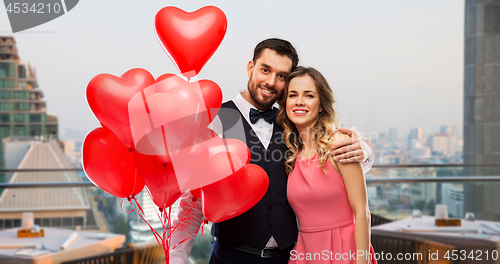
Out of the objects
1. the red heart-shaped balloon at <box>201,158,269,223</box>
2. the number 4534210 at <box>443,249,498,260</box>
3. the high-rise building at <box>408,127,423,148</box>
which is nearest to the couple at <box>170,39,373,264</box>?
the red heart-shaped balloon at <box>201,158,269,223</box>

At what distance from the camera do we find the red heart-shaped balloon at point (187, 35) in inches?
47.0

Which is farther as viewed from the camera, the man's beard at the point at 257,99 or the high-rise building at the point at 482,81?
the high-rise building at the point at 482,81

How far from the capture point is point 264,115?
1.58 metres

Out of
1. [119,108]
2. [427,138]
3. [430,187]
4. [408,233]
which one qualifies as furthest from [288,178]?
[427,138]

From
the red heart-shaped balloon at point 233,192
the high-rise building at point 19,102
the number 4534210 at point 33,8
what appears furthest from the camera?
the high-rise building at point 19,102

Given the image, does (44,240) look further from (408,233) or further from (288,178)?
(408,233)

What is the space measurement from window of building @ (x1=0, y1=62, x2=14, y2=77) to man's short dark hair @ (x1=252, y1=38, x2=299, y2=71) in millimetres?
4809

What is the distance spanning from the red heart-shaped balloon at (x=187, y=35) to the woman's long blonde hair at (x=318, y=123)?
1.48 ft

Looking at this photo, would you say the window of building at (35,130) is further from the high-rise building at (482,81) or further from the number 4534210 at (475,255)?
the high-rise building at (482,81)

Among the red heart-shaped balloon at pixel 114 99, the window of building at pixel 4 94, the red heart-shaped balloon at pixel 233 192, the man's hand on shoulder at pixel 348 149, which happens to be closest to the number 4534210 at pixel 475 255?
the man's hand on shoulder at pixel 348 149

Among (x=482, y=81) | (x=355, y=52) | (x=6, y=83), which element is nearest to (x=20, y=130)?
(x=6, y=83)

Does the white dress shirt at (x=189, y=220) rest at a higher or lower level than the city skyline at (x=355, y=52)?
lower

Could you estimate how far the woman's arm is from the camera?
1429mm

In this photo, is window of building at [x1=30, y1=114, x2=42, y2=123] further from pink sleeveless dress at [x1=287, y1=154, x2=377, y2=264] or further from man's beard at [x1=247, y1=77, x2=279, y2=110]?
pink sleeveless dress at [x1=287, y1=154, x2=377, y2=264]
